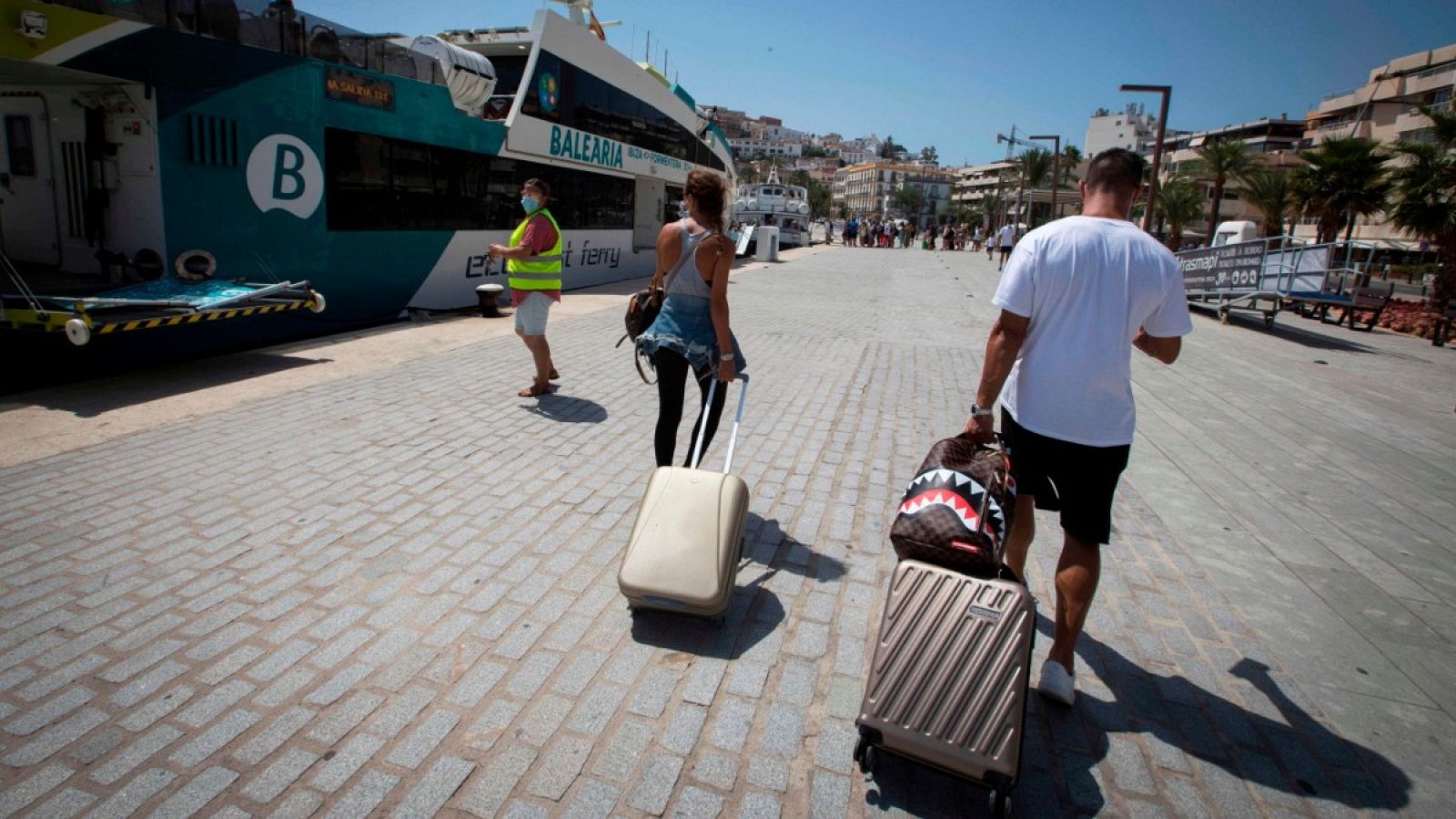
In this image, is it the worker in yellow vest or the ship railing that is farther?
the ship railing

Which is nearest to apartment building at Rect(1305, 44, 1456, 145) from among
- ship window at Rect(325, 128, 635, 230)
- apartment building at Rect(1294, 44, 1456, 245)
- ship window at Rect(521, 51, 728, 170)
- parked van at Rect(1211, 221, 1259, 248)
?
apartment building at Rect(1294, 44, 1456, 245)

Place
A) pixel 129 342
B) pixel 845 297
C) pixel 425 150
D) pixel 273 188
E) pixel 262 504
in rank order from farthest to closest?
1. pixel 845 297
2. pixel 425 150
3. pixel 273 188
4. pixel 129 342
5. pixel 262 504

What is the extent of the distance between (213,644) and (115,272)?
6382 mm

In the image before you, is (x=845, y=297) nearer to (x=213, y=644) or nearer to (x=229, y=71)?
(x=229, y=71)

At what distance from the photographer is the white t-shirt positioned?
257 centimetres

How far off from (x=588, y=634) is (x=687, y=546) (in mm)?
548

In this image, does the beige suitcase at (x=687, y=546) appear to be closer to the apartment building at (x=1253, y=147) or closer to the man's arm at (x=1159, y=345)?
the man's arm at (x=1159, y=345)

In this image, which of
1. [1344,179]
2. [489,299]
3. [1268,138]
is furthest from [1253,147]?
[489,299]

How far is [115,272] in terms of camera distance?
24.0 feet

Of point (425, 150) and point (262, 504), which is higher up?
point (425, 150)

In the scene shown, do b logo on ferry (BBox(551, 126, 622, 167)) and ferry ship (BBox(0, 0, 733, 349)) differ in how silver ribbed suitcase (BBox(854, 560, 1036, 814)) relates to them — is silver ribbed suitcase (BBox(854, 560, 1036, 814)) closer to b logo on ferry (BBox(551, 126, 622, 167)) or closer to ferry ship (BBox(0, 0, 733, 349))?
ferry ship (BBox(0, 0, 733, 349))

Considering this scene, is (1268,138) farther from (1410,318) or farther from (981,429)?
(981,429)

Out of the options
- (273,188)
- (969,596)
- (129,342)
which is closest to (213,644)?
(969,596)

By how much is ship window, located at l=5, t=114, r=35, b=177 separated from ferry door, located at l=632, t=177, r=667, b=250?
13.0 m
